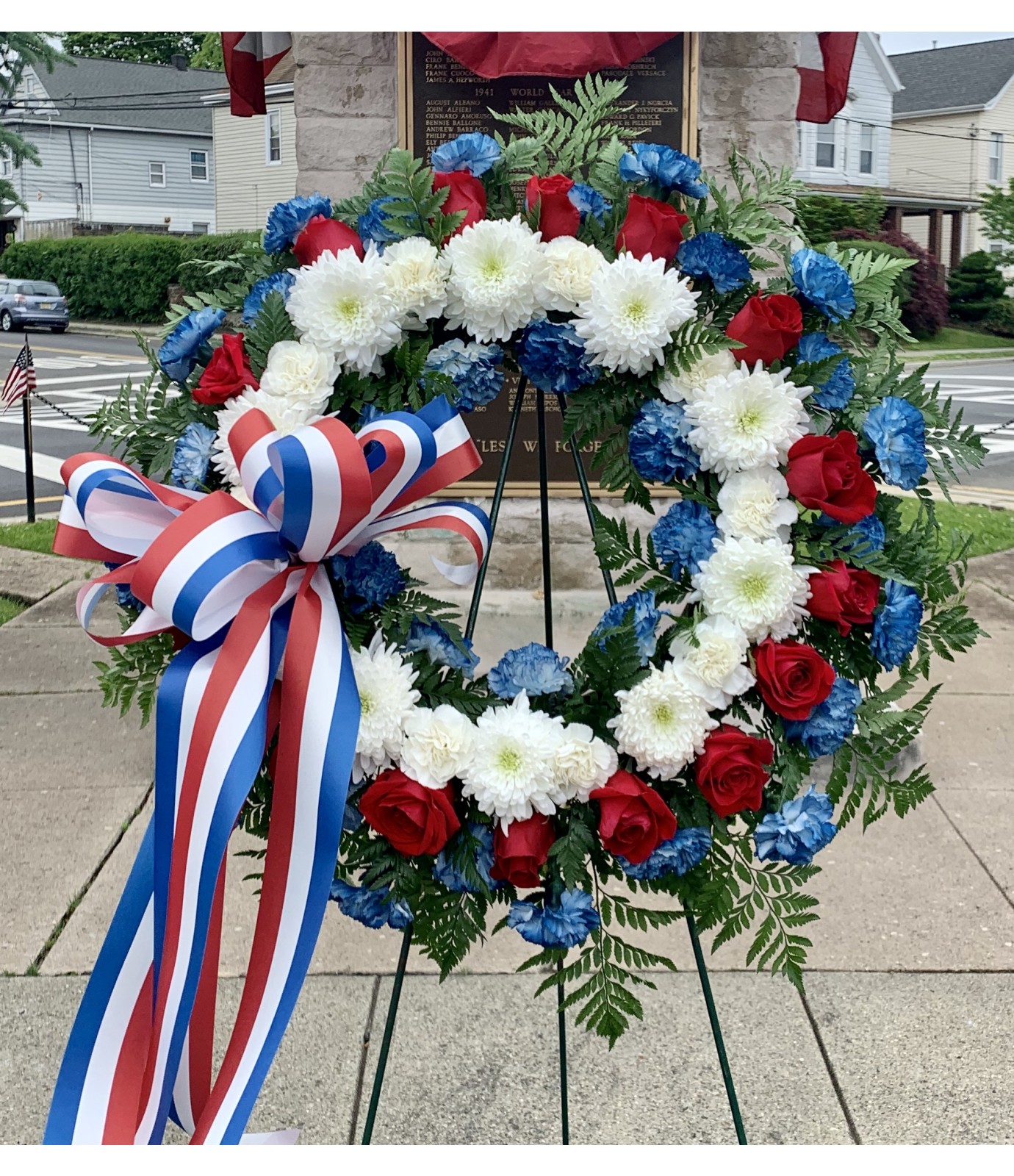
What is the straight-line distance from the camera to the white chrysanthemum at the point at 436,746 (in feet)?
6.25

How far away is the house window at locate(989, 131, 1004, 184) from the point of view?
3912cm

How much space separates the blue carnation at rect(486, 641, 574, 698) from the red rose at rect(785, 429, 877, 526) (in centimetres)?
47

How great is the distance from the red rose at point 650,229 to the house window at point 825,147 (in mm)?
35492

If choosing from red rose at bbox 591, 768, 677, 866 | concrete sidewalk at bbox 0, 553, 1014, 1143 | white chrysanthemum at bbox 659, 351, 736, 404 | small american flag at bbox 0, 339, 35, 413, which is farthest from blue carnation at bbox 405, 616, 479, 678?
small american flag at bbox 0, 339, 35, 413

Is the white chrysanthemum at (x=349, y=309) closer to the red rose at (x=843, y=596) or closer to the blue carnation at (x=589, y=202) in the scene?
the blue carnation at (x=589, y=202)

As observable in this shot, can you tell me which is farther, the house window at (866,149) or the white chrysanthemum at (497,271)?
the house window at (866,149)

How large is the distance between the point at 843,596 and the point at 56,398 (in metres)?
17.4

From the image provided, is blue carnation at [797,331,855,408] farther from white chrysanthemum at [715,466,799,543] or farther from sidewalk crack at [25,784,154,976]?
sidewalk crack at [25,784,154,976]

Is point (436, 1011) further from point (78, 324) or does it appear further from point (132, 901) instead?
point (78, 324)

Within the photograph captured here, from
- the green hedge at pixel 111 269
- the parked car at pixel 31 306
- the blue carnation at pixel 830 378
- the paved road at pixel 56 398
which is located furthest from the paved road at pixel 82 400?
the blue carnation at pixel 830 378

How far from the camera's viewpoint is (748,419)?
2.03m

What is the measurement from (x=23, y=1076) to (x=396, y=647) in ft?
5.41

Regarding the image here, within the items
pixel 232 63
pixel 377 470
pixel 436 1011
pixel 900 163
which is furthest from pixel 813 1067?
pixel 900 163

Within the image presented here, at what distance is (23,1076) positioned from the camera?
2.93 m
